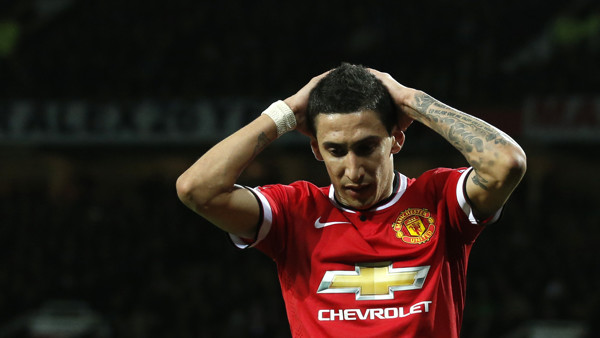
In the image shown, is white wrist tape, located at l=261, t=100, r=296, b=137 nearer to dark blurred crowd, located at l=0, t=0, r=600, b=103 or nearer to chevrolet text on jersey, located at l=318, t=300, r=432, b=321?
chevrolet text on jersey, located at l=318, t=300, r=432, b=321

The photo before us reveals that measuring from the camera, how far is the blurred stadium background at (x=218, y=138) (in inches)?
412

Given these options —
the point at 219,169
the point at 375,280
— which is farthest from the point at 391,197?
the point at 219,169

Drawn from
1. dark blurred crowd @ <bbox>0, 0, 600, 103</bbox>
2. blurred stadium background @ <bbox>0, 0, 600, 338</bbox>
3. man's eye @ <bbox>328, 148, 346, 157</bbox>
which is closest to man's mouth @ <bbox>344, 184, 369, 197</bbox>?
man's eye @ <bbox>328, 148, 346, 157</bbox>

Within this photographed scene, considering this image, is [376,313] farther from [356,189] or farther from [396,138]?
[396,138]

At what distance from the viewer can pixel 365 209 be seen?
2873mm

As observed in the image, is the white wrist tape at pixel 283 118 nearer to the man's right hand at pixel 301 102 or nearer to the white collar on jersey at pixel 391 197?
the man's right hand at pixel 301 102

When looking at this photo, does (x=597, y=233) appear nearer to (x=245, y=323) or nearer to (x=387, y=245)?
(x=245, y=323)

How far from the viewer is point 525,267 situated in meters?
10.3

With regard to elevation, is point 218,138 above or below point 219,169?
above

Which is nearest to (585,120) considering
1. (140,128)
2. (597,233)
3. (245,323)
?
(597,233)

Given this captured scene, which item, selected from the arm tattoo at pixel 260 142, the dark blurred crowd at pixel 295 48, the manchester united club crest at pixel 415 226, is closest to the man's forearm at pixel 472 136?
the manchester united club crest at pixel 415 226

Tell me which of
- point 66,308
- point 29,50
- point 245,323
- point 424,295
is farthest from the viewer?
point 29,50

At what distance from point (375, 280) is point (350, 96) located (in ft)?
2.18

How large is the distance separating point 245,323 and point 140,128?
4.59 meters
